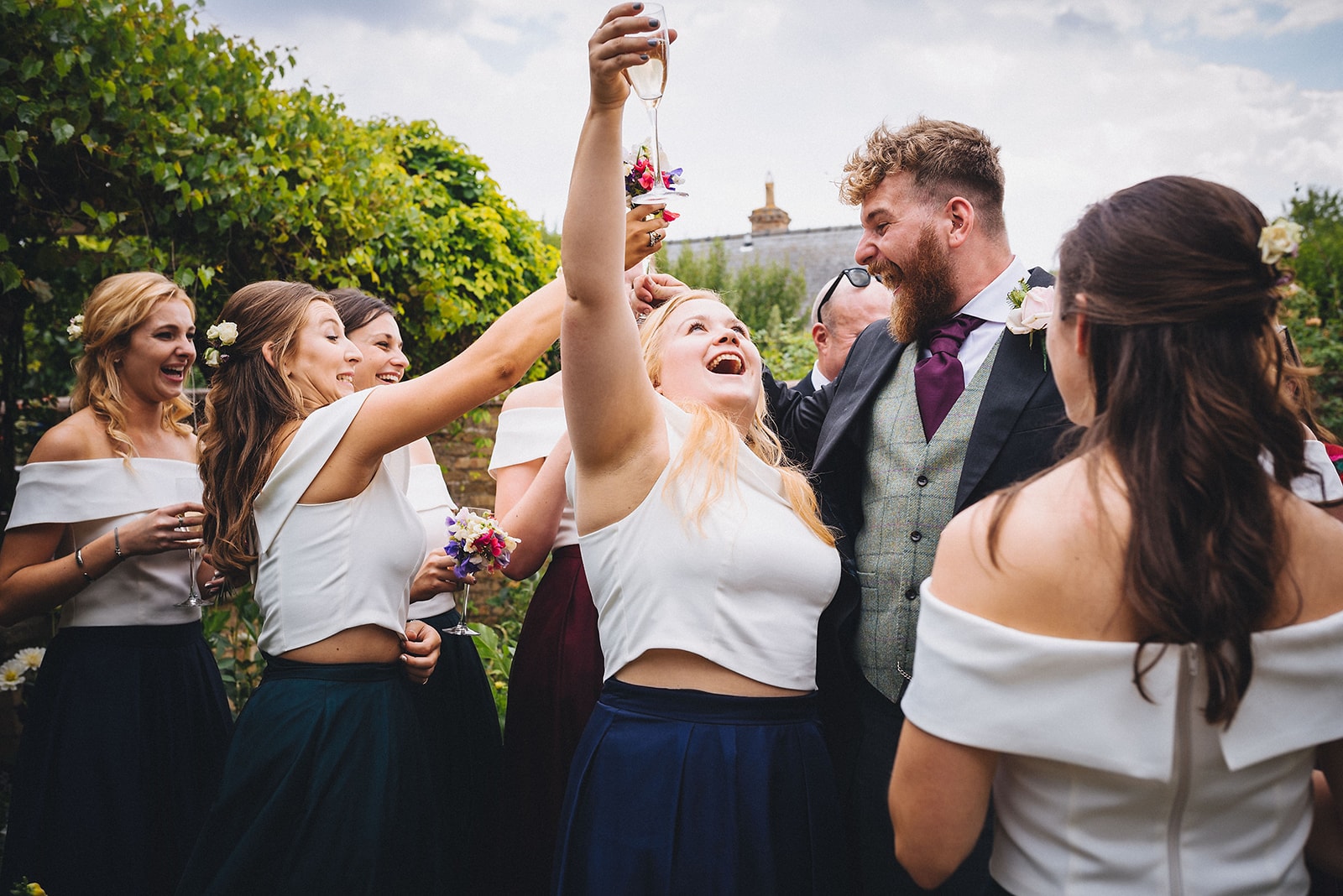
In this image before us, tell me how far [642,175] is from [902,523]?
1101mm

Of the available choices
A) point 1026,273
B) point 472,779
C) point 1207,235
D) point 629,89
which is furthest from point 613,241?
point 472,779

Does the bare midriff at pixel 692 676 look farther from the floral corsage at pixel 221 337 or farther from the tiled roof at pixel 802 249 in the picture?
the tiled roof at pixel 802 249

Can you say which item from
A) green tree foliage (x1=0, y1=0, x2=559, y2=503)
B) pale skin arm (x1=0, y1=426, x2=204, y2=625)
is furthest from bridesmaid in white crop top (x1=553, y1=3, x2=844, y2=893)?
green tree foliage (x1=0, y1=0, x2=559, y2=503)

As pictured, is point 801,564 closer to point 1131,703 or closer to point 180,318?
point 1131,703

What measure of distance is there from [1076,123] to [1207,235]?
14.7 ft

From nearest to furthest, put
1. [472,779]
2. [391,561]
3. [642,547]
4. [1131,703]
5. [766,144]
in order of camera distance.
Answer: [1131,703], [642,547], [391,561], [472,779], [766,144]

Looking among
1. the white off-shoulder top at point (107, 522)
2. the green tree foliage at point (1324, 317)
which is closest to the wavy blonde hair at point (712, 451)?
the white off-shoulder top at point (107, 522)

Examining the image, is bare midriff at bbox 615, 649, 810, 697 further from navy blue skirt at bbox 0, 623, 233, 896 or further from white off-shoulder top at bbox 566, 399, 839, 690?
navy blue skirt at bbox 0, 623, 233, 896

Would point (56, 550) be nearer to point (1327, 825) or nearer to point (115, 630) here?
point (115, 630)

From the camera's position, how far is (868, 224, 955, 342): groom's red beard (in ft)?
8.27

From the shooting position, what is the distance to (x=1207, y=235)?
1.15 metres

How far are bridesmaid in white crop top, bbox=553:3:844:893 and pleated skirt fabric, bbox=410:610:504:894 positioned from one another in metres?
1.05

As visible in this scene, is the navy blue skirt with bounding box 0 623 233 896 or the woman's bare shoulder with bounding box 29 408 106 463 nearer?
the navy blue skirt with bounding box 0 623 233 896

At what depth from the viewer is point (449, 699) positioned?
289 centimetres
